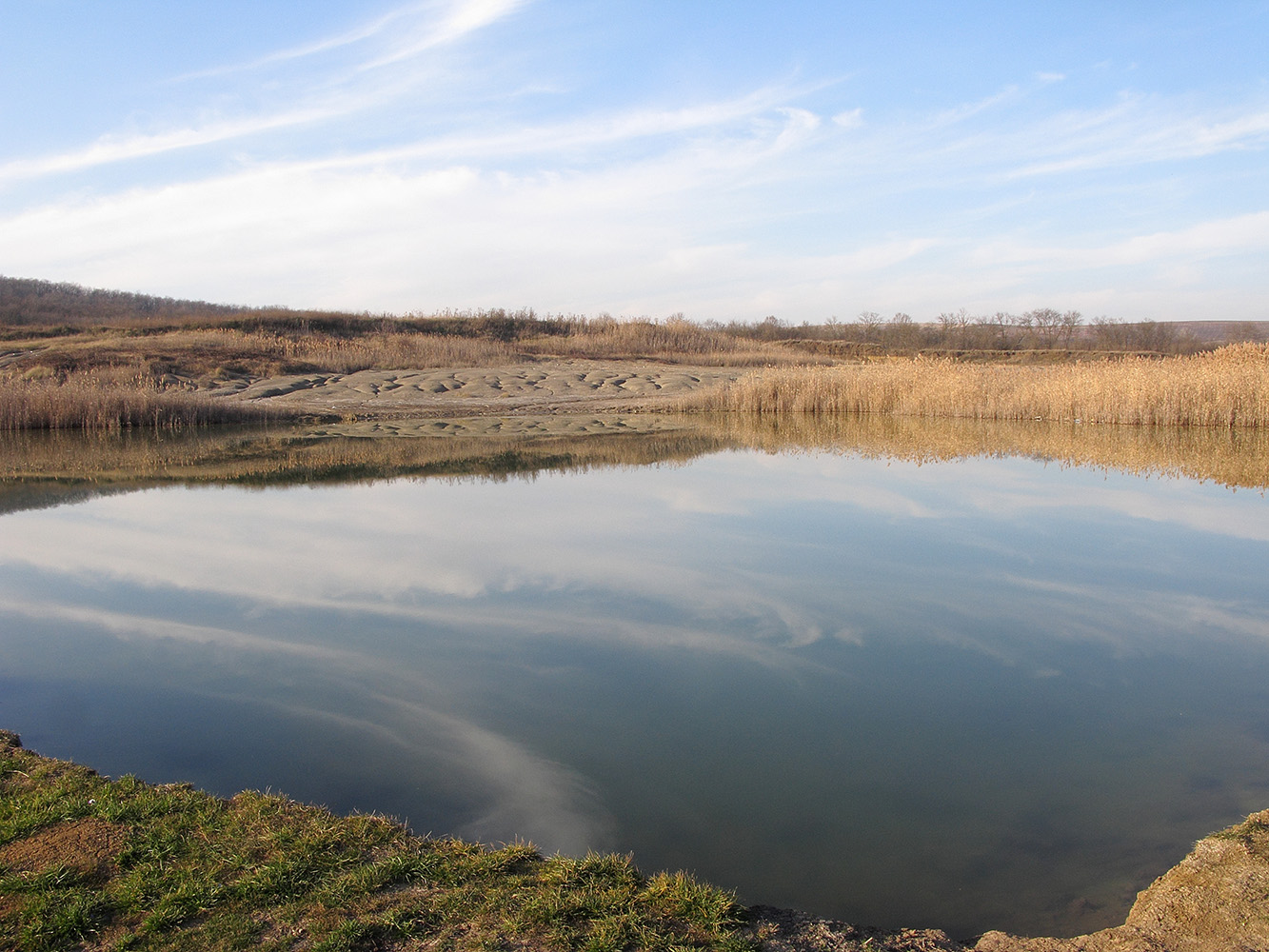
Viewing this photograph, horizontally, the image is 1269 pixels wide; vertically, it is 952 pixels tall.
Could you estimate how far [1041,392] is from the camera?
1686 cm

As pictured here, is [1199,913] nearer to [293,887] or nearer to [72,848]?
[293,887]

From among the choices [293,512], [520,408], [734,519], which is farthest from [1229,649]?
[520,408]

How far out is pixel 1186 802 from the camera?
Answer: 10.6 ft

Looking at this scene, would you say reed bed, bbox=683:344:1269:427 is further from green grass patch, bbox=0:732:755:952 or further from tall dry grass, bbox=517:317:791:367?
green grass patch, bbox=0:732:755:952

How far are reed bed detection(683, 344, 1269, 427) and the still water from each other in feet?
22.0

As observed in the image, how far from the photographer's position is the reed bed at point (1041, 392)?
47.5 feet

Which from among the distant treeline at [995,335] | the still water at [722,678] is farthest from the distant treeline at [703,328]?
the still water at [722,678]

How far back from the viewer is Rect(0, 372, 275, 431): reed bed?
16156 mm

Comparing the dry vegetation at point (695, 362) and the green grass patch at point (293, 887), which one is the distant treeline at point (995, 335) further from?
the green grass patch at point (293, 887)

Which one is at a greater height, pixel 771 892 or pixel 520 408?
pixel 520 408

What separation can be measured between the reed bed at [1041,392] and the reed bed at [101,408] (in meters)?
10.5

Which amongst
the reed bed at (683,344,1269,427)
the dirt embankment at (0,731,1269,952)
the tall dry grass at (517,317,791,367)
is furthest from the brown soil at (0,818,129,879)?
the tall dry grass at (517,317,791,367)

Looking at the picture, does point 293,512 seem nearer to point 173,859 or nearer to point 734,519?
point 734,519

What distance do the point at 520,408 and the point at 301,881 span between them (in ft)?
60.0
